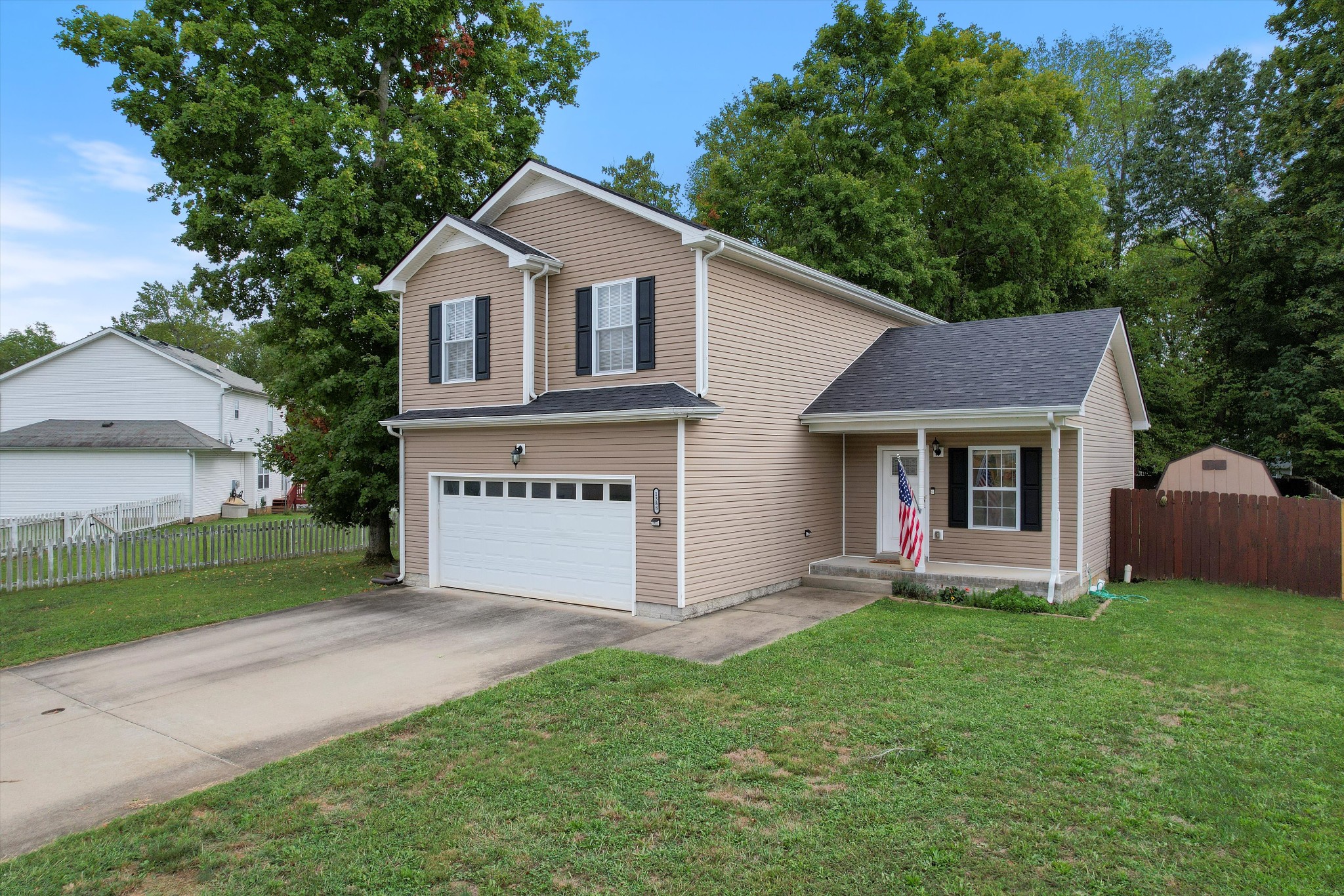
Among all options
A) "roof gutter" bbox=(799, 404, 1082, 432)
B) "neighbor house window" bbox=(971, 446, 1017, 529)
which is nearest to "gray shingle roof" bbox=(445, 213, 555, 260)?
"roof gutter" bbox=(799, 404, 1082, 432)

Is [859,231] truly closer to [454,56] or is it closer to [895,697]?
[454,56]

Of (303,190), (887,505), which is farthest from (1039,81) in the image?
(303,190)

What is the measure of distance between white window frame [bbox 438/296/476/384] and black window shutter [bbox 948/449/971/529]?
8.18 meters

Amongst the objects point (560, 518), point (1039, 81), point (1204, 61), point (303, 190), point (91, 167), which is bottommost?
point (560, 518)

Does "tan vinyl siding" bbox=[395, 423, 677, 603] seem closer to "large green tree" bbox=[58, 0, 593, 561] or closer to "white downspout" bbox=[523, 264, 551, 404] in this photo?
"white downspout" bbox=[523, 264, 551, 404]

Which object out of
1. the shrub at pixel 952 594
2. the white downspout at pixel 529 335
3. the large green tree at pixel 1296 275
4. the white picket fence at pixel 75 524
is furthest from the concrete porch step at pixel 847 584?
the large green tree at pixel 1296 275

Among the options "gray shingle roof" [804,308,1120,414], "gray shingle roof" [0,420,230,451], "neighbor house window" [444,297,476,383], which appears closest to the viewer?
"gray shingle roof" [804,308,1120,414]

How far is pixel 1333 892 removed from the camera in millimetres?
3699

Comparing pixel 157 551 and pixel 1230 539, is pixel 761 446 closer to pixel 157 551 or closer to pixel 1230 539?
pixel 1230 539

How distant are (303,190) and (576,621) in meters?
11.7

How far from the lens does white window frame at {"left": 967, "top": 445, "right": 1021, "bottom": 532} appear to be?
12188 mm

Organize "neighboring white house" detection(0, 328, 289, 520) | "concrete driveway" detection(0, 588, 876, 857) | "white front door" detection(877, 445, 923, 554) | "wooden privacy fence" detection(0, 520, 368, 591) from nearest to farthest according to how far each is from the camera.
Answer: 1. "concrete driveway" detection(0, 588, 876, 857)
2. "white front door" detection(877, 445, 923, 554)
3. "wooden privacy fence" detection(0, 520, 368, 591)
4. "neighboring white house" detection(0, 328, 289, 520)

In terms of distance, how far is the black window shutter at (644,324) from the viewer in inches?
441

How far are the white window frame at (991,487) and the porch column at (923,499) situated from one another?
0.82 meters
